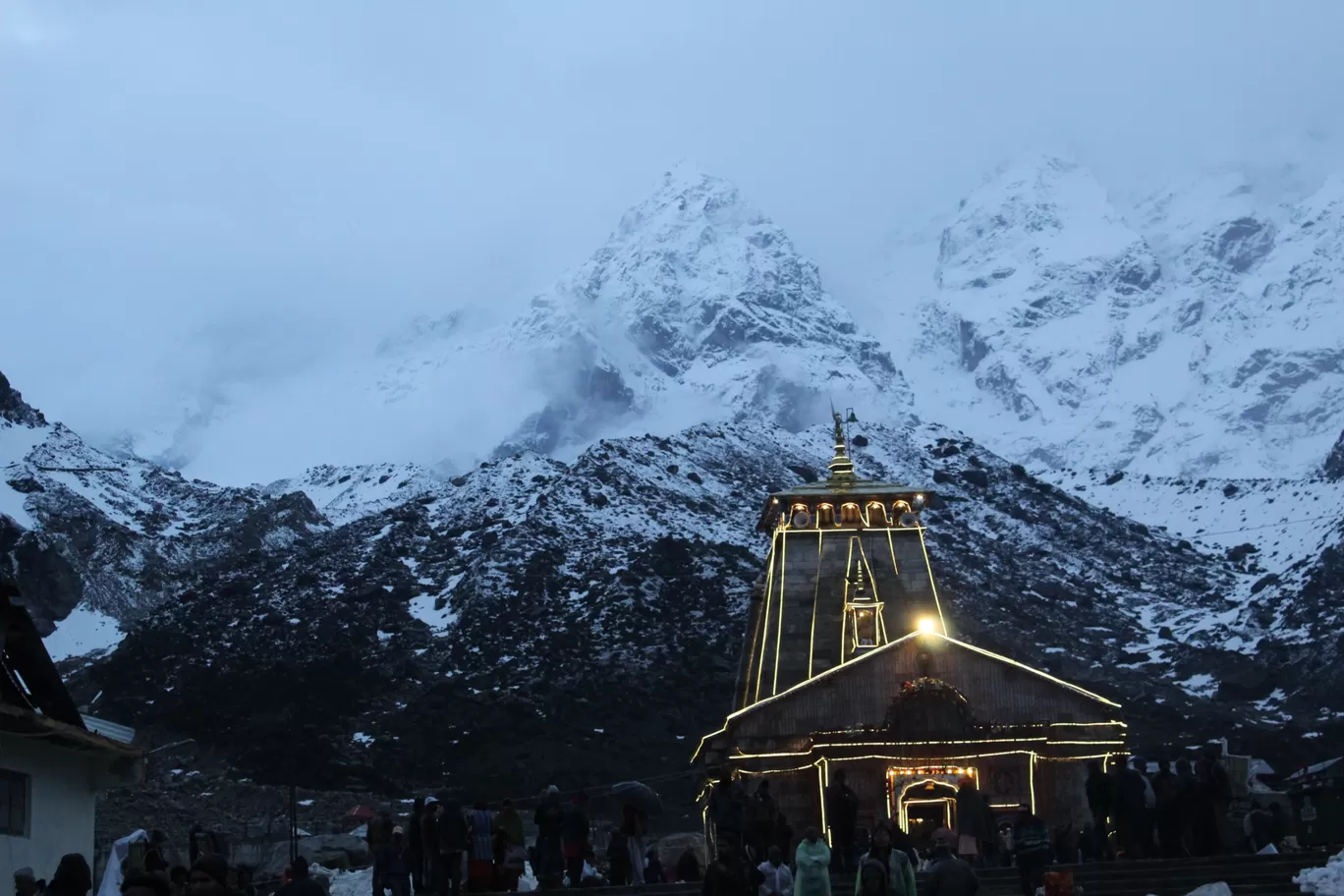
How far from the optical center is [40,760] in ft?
60.7

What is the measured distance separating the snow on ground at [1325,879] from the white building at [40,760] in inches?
498

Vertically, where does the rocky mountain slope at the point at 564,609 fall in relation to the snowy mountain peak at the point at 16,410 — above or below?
below

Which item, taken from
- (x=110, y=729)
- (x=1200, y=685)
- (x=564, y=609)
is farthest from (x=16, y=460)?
(x=110, y=729)

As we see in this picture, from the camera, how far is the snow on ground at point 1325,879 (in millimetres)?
17484

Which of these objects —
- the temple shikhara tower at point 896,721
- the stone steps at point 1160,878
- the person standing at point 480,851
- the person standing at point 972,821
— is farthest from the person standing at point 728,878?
the temple shikhara tower at point 896,721

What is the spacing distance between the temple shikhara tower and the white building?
14.1 meters

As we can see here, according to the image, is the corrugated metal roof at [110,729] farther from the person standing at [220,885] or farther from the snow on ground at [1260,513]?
the snow on ground at [1260,513]

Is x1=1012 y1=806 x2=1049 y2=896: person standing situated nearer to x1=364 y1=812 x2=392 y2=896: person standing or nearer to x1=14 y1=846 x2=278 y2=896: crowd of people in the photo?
→ x1=364 y1=812 x2=392 y2=896: person standing

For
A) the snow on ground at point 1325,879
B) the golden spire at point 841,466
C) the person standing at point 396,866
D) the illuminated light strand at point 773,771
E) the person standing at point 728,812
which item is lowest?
the snow on ground at point 1325,879

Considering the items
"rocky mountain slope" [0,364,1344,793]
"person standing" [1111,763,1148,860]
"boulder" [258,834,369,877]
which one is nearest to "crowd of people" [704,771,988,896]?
"person standing" [1111,763,1148,860]

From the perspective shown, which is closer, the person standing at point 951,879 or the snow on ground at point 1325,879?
the person standing at point 951,879

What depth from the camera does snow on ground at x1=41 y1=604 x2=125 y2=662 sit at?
336ft

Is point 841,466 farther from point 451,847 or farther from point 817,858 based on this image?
point 817,858

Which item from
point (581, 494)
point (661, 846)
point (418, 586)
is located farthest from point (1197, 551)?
point (661, 846)
